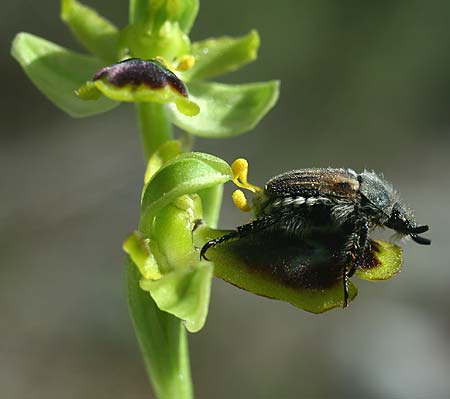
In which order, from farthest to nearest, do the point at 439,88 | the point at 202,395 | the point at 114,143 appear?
the point at 439,88, the point at 114,143, the point at 202,395

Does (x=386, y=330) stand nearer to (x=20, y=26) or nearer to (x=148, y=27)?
(x=148, y=27)

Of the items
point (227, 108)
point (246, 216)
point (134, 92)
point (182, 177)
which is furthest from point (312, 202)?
point (246, 216)

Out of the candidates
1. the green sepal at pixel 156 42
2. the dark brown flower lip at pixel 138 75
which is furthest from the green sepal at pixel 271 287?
the green sepal at pixel 156 42

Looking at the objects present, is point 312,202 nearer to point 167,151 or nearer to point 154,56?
point 167,151

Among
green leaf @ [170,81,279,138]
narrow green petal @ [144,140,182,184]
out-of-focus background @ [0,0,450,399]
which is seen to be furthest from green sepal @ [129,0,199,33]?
out-of-focus background @ [0,0,450,399]

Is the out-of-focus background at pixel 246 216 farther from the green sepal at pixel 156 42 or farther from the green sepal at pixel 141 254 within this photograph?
the green sepal at pixel 141 254

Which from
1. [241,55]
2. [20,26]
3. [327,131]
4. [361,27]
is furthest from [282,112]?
[241,55]
